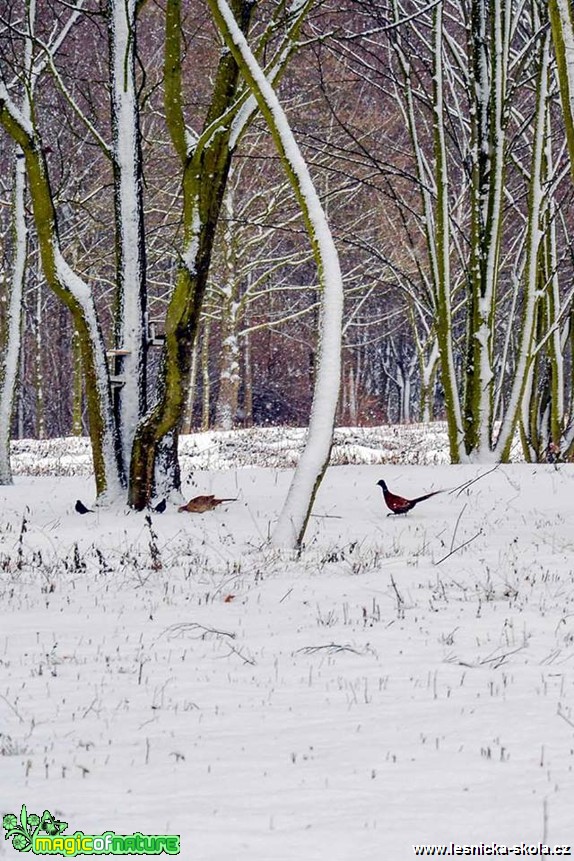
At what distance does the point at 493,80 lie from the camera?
11.2m

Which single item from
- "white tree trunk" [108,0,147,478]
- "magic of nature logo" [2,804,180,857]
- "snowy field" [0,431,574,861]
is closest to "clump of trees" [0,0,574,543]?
"white tree trunk" [108,0,147,478]

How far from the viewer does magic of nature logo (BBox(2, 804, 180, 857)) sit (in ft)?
6.83

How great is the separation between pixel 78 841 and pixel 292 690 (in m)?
1.54

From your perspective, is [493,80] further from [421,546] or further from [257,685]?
[257,685]

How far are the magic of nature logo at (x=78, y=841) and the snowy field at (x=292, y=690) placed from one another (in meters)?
0.05

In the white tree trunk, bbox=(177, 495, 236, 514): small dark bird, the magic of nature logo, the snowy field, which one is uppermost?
the white tree trunk

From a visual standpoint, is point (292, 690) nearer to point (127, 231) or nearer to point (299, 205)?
point (127, 231)

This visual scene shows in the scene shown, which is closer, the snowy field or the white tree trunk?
the snowy field

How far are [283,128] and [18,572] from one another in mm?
4148

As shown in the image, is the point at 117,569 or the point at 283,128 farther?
the point at 283,128

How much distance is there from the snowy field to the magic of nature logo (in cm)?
5

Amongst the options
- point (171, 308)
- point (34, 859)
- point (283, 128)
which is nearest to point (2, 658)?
point (34, 859)

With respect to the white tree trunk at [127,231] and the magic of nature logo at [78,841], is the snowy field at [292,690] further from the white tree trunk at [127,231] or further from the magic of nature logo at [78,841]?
the white tree trunk at [127,231]

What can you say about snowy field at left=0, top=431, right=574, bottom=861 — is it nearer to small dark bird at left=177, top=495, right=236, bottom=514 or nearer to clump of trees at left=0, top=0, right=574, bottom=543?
small dark bird at left=177, top=495, right=236, bottom=514
